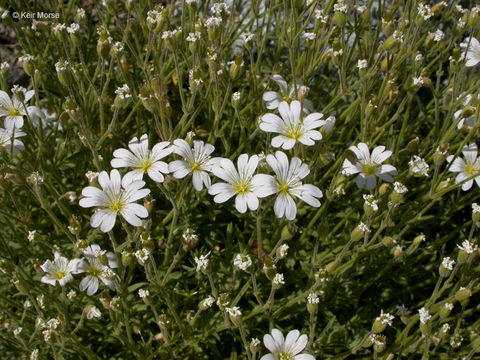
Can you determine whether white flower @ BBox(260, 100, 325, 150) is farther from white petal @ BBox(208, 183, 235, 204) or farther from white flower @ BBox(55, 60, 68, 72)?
white flower @ BBox(55, 60, 68, 72)

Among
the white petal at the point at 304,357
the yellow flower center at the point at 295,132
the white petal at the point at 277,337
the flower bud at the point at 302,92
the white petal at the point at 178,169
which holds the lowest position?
the white petal at the point at 304,357

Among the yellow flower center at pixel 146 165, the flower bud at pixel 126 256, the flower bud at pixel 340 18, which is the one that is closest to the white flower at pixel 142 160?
the yellow flower center at pixel 146 165

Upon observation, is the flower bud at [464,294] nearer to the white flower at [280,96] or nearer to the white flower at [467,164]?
the white flower at [467,164]

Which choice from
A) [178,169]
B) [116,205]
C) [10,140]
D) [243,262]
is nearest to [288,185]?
[243,262]

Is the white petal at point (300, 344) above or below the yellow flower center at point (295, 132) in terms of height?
below

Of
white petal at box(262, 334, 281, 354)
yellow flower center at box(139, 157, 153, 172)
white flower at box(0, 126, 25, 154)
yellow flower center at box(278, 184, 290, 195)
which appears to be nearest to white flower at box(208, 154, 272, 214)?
yellow flower center at box(278, 184, 290, 195)

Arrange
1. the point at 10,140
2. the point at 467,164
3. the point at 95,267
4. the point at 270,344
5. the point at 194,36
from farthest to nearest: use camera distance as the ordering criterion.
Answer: the point at 467,164 → the point at 10,140 → the point at 194,36 → the point at 95,267 → the point at 270,344

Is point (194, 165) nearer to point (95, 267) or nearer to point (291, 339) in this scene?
point (95, 267)
